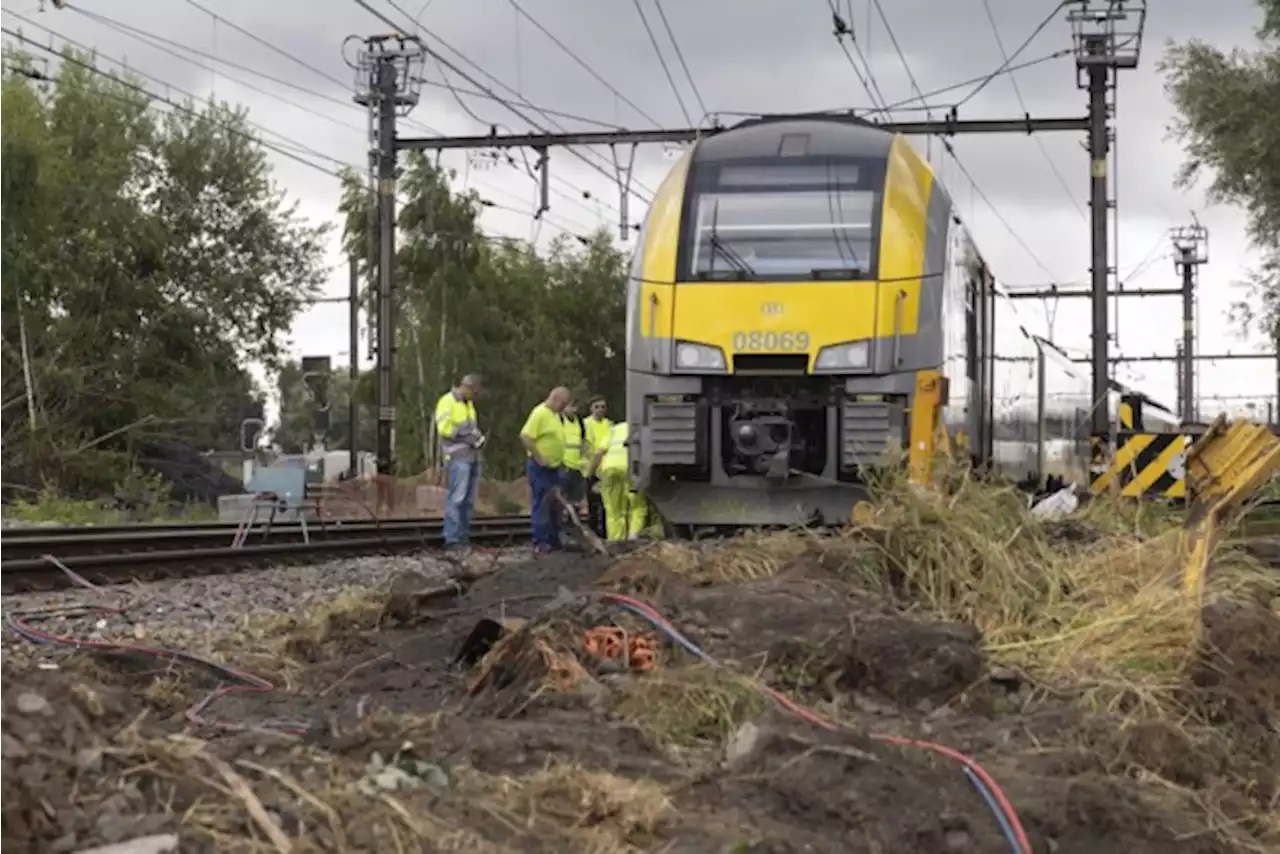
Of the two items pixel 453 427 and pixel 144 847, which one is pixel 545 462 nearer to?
pixel 453 427

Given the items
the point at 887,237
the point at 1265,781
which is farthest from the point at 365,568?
the point at 1265,781

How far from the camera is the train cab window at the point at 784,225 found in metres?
11.6

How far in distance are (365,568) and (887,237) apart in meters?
4.98

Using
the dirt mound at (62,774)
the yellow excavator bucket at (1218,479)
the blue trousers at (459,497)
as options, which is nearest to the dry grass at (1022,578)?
the yellow excavator bucket at (1218,479)

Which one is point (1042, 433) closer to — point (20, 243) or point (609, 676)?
point (609, 676)

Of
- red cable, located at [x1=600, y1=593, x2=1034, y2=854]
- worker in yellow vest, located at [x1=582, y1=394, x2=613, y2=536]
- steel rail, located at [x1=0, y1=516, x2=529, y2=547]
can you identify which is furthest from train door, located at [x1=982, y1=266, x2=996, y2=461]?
red cable, located at [x1=600, y1=593, x2=1034, y2=854]

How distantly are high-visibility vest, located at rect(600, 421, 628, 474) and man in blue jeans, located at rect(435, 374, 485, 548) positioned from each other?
1.26m

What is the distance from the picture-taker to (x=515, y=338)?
46000 mm

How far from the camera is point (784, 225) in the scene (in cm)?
1182

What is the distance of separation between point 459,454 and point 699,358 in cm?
408

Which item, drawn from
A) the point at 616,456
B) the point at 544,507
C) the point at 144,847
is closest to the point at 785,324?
the point at 616,456

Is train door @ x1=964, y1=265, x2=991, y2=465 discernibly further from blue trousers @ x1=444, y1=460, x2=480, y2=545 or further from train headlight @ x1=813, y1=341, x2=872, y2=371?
blue trousers @ x1=444, y1=460, x2=480, y2=545

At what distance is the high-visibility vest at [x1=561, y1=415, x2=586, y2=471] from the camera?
1555 cm

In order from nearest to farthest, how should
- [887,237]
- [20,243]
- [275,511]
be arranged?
1. [887,237]
2. [275,511]
3. [20,243]
